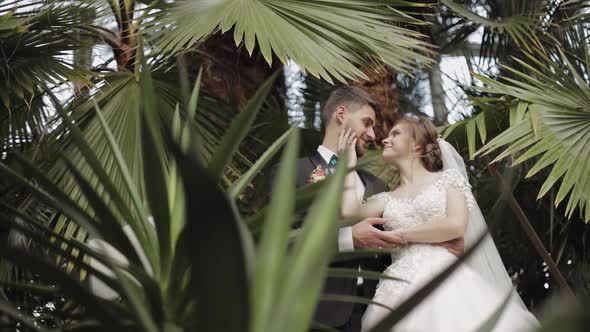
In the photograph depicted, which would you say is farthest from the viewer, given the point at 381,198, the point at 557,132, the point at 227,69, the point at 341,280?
the point at 227,69

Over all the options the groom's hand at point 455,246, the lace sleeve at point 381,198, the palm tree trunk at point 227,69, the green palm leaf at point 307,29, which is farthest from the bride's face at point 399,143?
the palm tree trunk at point 227,69

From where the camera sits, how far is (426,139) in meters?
3.56

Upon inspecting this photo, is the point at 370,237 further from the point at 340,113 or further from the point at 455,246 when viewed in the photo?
the point at 340,113

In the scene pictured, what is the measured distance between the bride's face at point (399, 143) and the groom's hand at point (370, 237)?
34cm

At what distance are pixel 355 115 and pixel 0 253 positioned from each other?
8.10 feet

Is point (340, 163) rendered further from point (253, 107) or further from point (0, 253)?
point (0, 253)

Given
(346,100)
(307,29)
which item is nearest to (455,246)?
(346,100)

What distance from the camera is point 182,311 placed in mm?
1383

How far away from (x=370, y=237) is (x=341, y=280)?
221 mm

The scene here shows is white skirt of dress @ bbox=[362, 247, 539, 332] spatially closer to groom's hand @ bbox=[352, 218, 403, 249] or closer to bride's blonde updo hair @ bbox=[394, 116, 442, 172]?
groom's hand @ bbox=[352, 218, 403, 249]

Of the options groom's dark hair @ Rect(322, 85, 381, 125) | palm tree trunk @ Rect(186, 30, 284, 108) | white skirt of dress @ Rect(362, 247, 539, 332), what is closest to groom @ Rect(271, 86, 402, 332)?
groom's dark hair @ Rect(322, 85, 381, 125)

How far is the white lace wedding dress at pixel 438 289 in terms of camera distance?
2959 millimetres

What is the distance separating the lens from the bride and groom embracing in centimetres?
306

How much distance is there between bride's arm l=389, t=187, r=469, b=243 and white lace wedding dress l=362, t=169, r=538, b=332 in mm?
45
